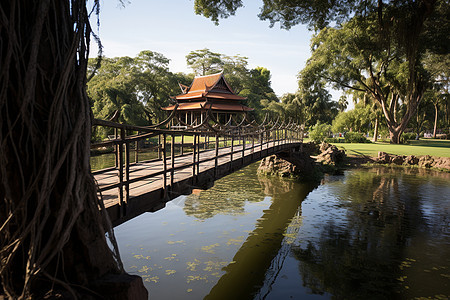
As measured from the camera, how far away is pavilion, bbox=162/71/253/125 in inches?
1133

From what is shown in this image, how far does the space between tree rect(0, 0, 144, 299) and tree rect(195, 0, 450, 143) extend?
8.12 metres

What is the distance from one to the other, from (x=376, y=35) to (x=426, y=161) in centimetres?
919

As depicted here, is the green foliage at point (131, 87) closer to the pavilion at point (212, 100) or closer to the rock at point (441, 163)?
the pavilion at point (212, 100)

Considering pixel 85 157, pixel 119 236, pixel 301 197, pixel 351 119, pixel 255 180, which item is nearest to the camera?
pixel 85 157

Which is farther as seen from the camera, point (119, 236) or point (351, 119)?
point (351, 119)

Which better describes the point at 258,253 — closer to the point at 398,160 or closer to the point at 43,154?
the point at 43,154

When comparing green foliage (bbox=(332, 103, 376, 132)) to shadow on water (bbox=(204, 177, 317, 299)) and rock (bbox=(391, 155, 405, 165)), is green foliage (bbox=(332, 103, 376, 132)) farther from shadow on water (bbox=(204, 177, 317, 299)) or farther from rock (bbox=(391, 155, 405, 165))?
shadow on water (bbox=(204, 177, 317, 299))

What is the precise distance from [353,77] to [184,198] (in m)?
21.3

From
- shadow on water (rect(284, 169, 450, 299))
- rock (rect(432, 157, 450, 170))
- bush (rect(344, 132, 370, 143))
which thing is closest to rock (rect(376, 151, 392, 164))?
rock (rect(432, 157, 450, 170))

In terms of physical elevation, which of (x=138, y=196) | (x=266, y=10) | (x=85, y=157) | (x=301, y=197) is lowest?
(x=301, y=197)

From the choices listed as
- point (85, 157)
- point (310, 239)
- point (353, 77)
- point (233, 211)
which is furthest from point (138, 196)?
point (353, 77)

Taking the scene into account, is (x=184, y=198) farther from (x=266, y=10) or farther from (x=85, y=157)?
(x=85, y=157)

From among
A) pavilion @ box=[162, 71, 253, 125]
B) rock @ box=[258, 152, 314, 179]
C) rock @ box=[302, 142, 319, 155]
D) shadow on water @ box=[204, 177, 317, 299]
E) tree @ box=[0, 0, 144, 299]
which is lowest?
shadow on water @ box=[204, 177, 317, 299]

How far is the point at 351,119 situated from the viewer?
112ft
